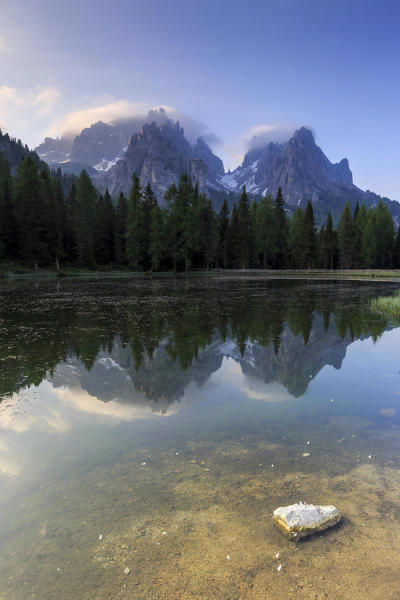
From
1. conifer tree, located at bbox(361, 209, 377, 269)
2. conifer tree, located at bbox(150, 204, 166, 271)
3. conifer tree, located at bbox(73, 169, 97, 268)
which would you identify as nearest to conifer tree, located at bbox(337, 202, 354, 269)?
conifer tree, located at bbox(361, 209, 377, 269)

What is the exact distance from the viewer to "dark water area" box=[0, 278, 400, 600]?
334 centimetres

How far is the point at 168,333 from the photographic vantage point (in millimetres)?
15109

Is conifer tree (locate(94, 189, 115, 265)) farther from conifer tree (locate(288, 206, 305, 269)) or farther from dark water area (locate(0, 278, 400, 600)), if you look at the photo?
dark water area (locate(0, 278, 400, 600))

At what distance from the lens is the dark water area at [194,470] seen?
11.0ft

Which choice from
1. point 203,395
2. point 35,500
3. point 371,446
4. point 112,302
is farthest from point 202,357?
point 112,302

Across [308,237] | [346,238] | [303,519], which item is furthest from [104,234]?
[303,519]

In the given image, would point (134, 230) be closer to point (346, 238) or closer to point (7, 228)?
point (7, 228)

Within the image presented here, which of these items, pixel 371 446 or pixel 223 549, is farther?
pixel 371 446

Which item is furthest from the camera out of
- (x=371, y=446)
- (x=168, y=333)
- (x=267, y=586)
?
(x=168, y=333)

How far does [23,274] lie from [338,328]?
56.6 metres

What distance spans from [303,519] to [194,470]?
1.79 m

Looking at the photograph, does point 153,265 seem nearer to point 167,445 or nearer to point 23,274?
point 23,274

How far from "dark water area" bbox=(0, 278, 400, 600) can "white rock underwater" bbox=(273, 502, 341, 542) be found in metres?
0.10

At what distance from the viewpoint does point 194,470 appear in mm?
5102
